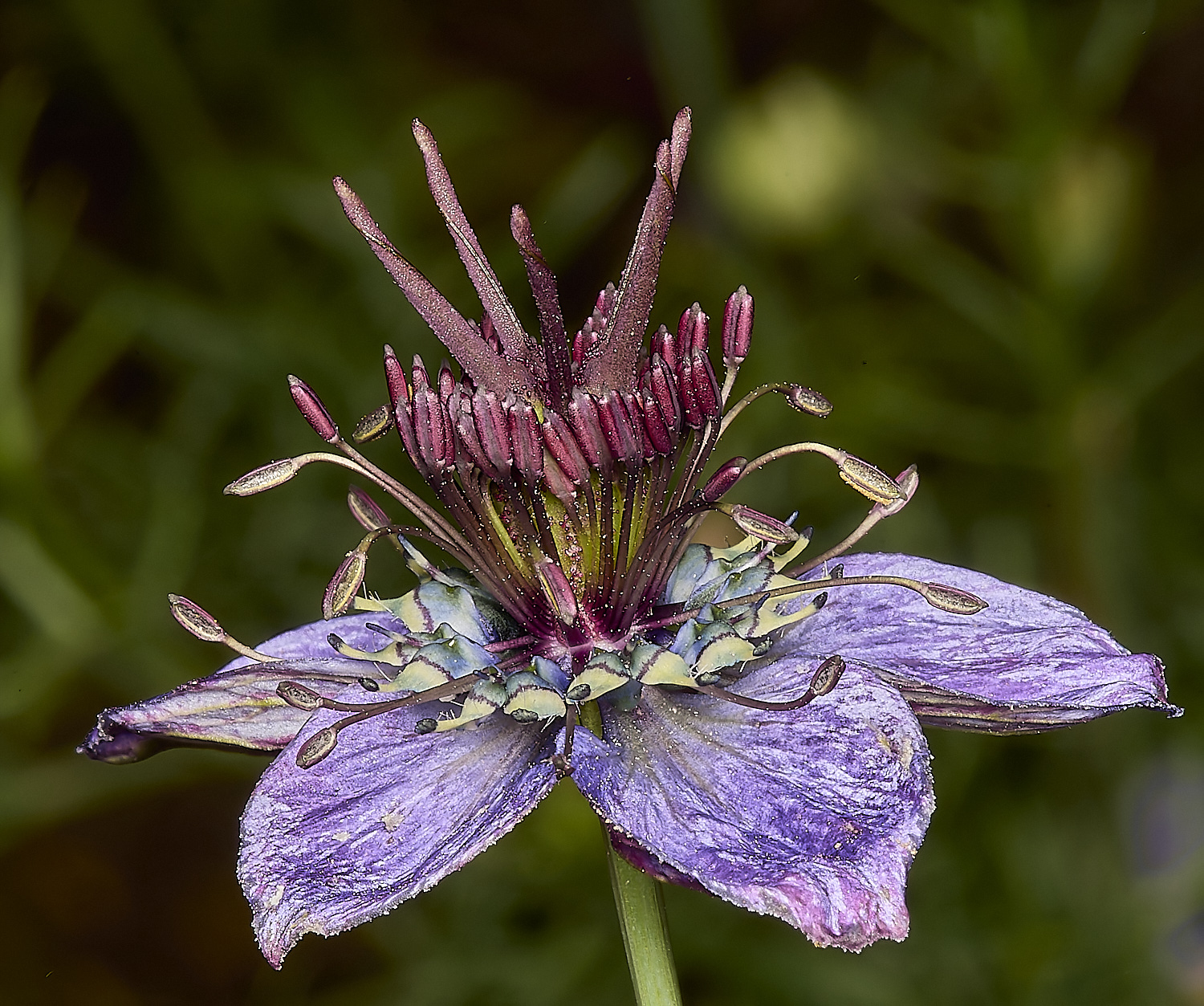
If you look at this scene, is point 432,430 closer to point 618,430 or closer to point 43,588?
point 618,430

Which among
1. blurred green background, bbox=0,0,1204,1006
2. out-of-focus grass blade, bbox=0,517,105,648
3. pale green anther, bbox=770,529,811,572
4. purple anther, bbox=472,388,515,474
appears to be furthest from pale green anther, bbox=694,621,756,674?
out-of-focus grass blade, bbox=0,517,105,648

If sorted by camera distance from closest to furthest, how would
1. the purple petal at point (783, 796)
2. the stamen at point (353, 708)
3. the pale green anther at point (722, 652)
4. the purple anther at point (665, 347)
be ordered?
the purple petal at point (783, 796) < the stamen at point (353, 708) < the pale green anther at point (722, 652) < the purple anther at point (665, 347)

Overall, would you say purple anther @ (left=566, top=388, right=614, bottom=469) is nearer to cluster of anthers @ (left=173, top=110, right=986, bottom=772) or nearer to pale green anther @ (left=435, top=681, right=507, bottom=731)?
cluster of anthers @ (left=173, top=110, right=986, bottom=772)

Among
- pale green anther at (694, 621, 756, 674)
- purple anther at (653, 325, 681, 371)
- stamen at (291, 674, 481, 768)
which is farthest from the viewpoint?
purple anther at (653, 325, 681, 371)

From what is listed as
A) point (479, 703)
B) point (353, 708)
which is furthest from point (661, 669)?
point (353, 708)

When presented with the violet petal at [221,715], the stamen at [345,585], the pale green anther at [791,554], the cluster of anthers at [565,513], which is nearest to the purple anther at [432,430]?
the cluster of anthers at [565,513]

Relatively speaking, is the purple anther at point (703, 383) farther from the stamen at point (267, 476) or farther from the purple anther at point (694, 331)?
the stamen at point (267, 476)

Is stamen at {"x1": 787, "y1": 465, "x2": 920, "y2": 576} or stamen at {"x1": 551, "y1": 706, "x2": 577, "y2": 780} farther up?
stamen at {"x1": 787, "y1": 465, "x2": 920, "y2": 576}
